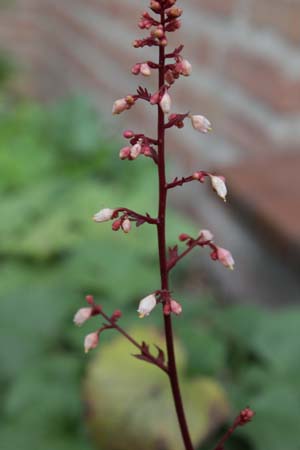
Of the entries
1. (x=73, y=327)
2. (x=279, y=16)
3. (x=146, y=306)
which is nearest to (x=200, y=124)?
(x=146, y=306)

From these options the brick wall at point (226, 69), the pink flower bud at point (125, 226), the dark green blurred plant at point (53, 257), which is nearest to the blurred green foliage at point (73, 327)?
the dark green blurred plant at point (53, 257)

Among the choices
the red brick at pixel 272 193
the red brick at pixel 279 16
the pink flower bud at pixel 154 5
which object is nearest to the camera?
the pink flower bud at pixel 154 5

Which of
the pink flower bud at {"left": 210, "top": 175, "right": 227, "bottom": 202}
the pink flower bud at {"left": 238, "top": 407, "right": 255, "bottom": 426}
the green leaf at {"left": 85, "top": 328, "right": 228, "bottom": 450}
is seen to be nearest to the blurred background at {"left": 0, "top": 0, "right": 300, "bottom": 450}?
the green leaf at {"left": 85, "top": 328, "right": 228, "bottom": 450}

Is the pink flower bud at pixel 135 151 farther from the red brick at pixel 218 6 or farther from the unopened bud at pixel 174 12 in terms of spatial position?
the red brick at pixel 218 6

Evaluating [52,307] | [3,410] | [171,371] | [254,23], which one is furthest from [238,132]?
[171,371]

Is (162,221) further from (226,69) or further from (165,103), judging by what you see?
(226,69)

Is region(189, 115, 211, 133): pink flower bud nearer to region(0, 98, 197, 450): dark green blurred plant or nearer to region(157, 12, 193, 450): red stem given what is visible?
region(157, 12, 193, 450): red stem
